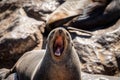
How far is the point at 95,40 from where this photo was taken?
672 centimetres

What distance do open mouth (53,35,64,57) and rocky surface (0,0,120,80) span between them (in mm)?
1241

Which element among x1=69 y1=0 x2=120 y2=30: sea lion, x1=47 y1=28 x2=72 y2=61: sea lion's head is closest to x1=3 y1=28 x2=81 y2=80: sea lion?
x1=47 y1=28 x2=72 y2=61: sea lion's head

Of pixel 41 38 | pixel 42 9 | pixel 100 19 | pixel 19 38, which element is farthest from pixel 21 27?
pixel 100 19

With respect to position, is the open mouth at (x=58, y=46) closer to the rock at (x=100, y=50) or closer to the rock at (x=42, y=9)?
the rock at (x=100, y=50)

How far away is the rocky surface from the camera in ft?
20.9

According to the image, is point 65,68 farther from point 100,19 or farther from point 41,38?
point 41,38

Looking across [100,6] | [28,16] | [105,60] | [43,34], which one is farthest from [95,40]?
[28,16]

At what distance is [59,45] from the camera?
14.3 feet

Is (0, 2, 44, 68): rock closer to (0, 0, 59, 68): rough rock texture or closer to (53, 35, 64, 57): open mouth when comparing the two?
(0, 0, 59, 68): rough rock texture

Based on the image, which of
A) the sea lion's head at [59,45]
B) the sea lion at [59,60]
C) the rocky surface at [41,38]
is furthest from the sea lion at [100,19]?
the sea lion's head at [59,45]

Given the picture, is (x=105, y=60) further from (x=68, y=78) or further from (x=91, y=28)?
(x=68, y=78)

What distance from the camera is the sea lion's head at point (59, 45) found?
4.32 metres

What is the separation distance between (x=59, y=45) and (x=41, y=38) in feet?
11.0

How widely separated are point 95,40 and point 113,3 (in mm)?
1058
